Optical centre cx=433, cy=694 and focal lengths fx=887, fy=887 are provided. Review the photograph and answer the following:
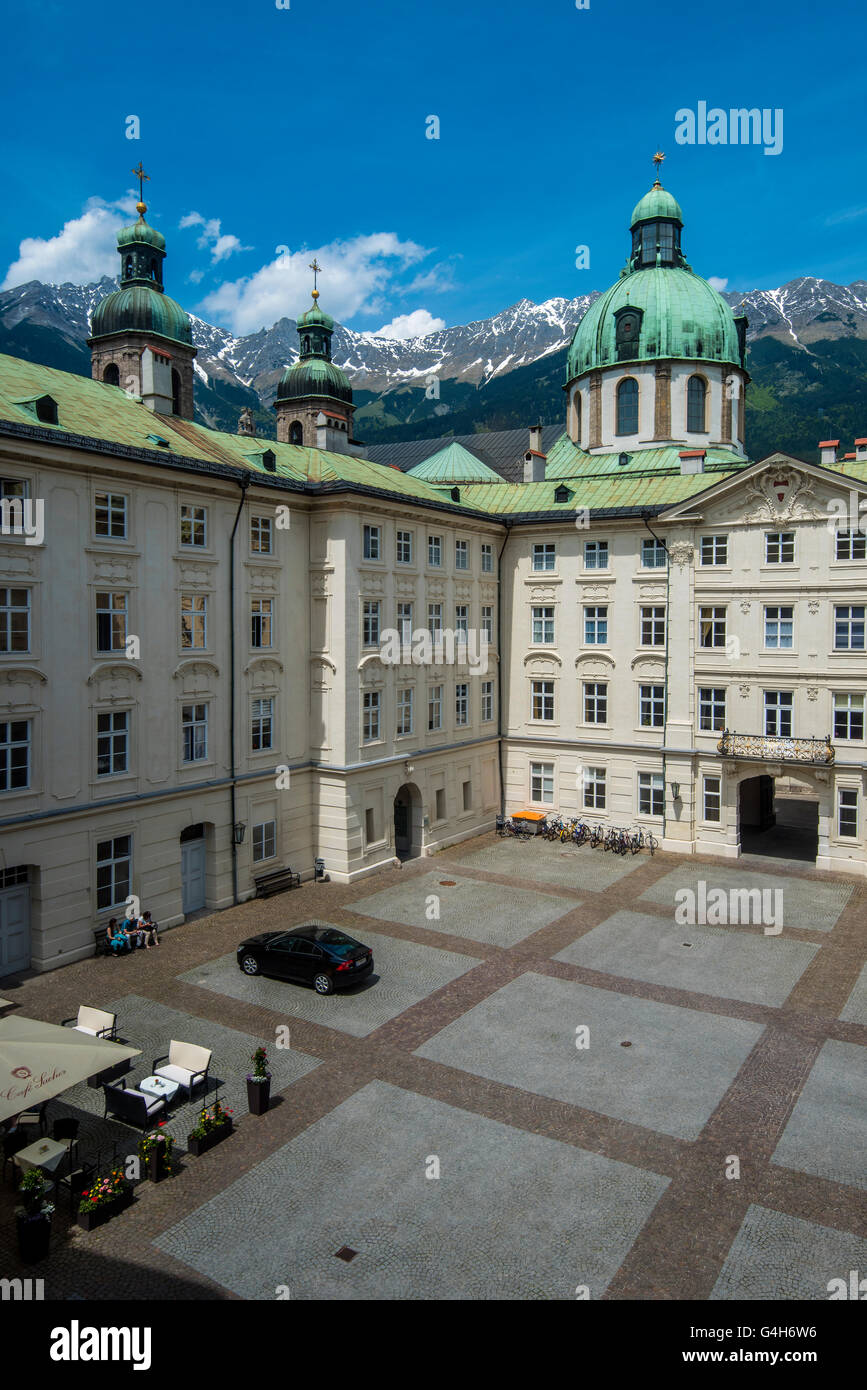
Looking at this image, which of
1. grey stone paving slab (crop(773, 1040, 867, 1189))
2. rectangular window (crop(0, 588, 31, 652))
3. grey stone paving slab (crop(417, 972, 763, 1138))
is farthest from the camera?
rectangular window (crop(0, 588, 31, 652))

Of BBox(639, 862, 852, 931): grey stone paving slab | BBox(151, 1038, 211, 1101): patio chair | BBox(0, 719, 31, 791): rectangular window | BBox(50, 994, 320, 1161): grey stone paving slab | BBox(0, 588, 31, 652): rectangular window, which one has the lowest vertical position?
BBox(50, 994, 320, 1161): grey stone paving slab

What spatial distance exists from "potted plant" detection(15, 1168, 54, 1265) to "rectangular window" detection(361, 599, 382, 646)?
23.0 m

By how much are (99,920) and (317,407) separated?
4839 centimetres

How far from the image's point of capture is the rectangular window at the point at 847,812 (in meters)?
35.2

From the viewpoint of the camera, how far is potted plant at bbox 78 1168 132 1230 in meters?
14.1

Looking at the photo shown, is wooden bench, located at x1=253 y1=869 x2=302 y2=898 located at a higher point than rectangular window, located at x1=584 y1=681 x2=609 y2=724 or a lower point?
lower

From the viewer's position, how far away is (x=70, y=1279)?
12.9m

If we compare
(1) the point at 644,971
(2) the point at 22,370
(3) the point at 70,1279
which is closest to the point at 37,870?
(3) the point at 70,1279

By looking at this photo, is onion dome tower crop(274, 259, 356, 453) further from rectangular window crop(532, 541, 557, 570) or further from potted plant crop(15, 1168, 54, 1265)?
potted plant crop(15, 1168, 54, 1265)

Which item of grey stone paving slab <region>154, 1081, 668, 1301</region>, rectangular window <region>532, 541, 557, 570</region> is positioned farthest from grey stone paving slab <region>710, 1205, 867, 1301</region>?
rectangular window <region>532, 541, 557, 570</region>

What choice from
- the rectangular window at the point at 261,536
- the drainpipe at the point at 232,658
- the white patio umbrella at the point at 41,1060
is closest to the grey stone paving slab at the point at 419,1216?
the white patio umbrella at the point at 41,1060

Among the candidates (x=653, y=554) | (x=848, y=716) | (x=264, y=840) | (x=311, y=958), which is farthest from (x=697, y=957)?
(x=653, y=554)

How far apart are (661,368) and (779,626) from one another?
18955 millimetres
